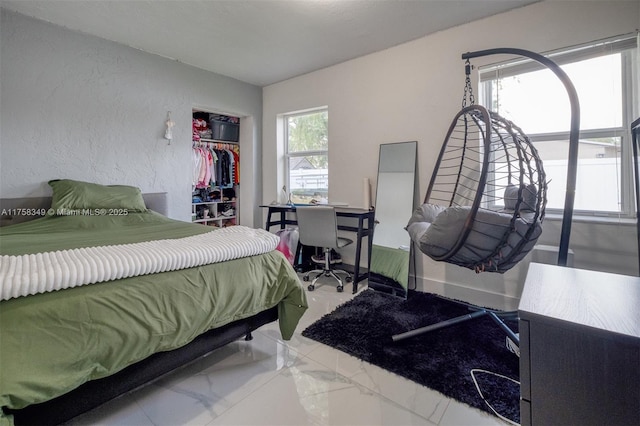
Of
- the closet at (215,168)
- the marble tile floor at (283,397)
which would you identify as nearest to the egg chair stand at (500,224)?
the marble tile floor at (283,397)

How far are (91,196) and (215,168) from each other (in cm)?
182

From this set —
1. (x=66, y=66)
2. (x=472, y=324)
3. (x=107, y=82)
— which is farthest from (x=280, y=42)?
(x=472, y=324)

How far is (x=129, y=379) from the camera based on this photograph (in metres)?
1.26

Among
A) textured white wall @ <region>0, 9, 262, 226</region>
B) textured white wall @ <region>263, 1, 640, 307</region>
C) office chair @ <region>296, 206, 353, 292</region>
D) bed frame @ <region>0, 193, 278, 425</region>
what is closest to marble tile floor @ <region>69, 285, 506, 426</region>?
bed frame @ <region>0, 193, 278, 425</region>

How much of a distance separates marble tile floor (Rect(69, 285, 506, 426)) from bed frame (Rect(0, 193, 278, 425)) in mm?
196

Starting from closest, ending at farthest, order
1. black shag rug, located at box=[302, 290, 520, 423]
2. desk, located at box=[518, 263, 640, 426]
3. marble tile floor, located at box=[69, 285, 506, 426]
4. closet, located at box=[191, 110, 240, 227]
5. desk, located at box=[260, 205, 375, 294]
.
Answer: desk, located at box=[518, 263, 640, 426], marble tile floor, located at box=[69, 285, 506, 426], black shag rug, located at box=[302, 290, 520, 423], desk, located at box=[260, 205, 375, 294], closet, located at box=[191, 110, 240, 227]

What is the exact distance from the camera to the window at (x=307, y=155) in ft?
13.3

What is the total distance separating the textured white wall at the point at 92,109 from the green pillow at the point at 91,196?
0.24 metres

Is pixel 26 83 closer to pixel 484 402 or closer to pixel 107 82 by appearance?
pixel 107 82

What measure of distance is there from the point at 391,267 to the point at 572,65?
229 centimetres

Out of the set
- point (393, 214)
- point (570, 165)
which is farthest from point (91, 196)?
point (570, 165)

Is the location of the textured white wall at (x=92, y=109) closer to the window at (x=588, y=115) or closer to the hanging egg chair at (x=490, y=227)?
the hanging egg chair at (x=490, y=227)

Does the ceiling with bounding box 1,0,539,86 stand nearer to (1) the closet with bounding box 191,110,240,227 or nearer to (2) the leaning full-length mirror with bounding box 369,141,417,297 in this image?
(1) the closet with bounding box 191,110,240,227

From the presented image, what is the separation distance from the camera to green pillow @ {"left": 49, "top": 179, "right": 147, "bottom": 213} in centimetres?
259
